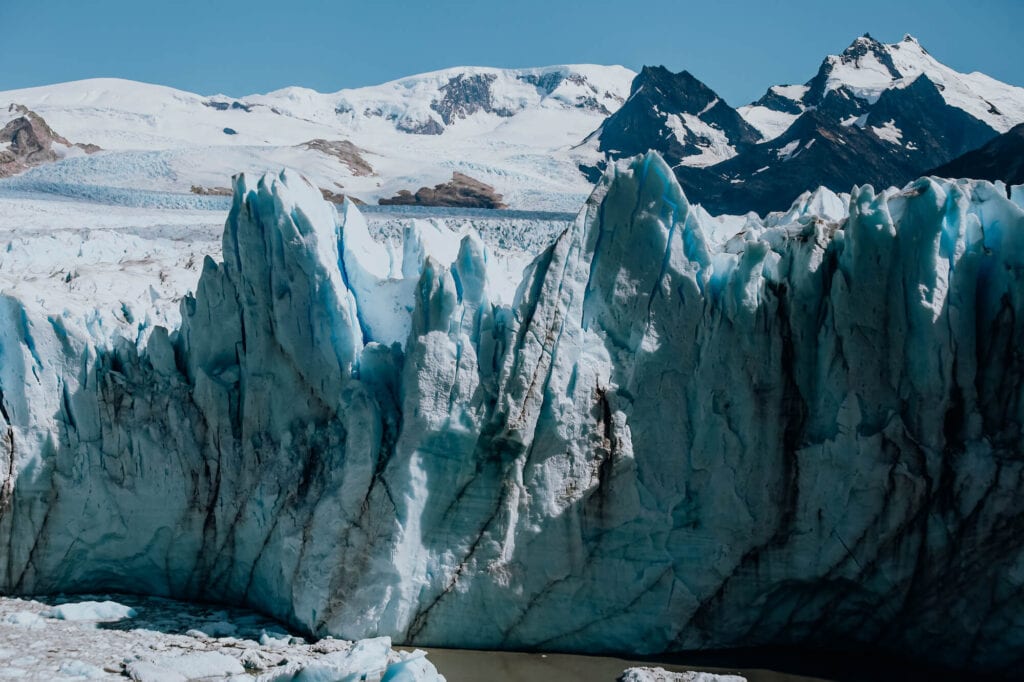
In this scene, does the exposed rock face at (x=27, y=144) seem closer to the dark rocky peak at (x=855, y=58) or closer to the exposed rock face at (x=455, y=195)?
the exposed rock face at (x=455, y=195)

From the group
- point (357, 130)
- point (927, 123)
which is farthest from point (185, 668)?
point (357, 130)

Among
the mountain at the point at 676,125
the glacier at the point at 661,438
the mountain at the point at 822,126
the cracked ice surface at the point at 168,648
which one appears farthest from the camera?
the mountain at the point at 676,125

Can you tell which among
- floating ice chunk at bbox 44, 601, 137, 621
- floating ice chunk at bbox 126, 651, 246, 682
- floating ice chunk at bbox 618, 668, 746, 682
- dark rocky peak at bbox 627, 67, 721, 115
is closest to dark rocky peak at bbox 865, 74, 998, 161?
dark rocky peak at bbox 627, 67, 721, 115

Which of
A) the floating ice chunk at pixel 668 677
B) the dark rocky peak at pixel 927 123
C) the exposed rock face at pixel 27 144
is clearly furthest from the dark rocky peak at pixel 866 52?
the floating ice chunk at pixel 668 677

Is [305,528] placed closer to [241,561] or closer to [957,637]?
[241,561]

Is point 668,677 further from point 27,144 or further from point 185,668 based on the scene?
point 27,144

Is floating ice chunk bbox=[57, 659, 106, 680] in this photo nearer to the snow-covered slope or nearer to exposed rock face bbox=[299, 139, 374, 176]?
exposed rock face bbox=[299, 139, 374, 176]
